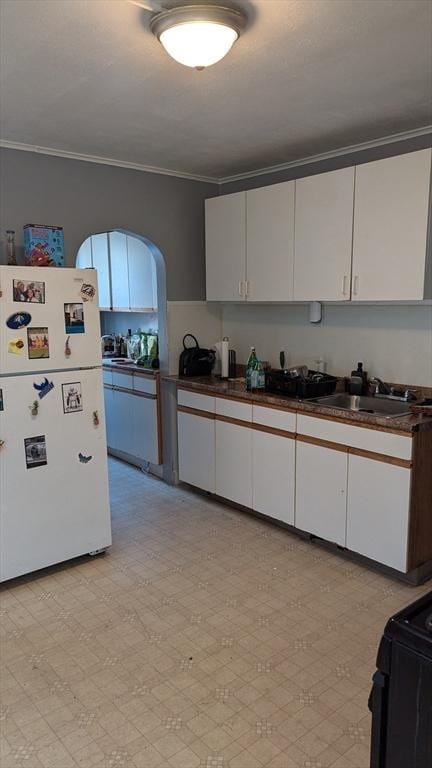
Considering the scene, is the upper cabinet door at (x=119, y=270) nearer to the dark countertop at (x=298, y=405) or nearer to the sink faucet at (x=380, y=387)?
the dark countertop at (x=298, y=405)

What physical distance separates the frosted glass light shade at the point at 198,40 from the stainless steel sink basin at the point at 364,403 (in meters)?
1.89

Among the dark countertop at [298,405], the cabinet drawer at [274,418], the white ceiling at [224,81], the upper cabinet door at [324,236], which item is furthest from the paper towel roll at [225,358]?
the white ceiling at [224,81]

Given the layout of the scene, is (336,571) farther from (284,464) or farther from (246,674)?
(246,674)

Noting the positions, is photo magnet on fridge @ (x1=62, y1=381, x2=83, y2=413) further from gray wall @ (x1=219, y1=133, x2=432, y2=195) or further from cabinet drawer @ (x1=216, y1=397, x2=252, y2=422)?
gray wall @ (x1=219, y1=133, x2=432, y2=195)

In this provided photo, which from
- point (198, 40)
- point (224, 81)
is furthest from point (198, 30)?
point (224, 81)

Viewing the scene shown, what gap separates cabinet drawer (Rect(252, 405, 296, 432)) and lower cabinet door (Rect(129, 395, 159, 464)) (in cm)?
116

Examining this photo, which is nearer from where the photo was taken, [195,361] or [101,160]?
[101,160]

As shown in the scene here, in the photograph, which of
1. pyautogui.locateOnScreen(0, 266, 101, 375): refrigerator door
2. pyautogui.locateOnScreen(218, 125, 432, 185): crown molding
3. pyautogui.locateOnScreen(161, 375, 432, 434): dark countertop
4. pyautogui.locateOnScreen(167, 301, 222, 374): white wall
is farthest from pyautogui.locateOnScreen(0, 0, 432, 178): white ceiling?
pyautogui.locateOnScreen(161, 375, 432, 434): dark countertop

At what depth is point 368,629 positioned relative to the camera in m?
2.45

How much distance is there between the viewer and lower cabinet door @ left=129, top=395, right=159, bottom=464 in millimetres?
4367

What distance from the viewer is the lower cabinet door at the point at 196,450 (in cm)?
A: 387

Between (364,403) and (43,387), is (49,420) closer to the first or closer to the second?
(43,387)

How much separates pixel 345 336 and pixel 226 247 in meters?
1.08

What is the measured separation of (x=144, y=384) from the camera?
14.5 ft
